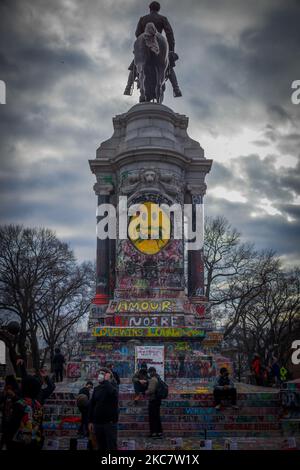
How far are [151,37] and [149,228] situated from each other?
10280 mm

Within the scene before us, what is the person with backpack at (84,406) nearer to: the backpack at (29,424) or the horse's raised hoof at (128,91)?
the backpack at (29,424)

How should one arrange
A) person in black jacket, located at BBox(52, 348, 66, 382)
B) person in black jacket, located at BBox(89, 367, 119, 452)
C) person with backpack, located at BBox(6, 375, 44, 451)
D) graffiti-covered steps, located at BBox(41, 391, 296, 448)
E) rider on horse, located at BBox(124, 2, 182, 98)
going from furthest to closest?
1. rider on horse, located at BBox(124, 2, 182, 98)
2. person in black jacket, located at BBox(52, 348, 66, 382)
3. graffiti-covered steps, located at BBox(41, 391, 296, 448)
4. person in black jacket, located at BBox(89, 367, 119, 452)
5. person with backpack, located at BBox(6, 375, 44, 451)

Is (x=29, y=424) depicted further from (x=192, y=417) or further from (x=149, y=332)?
(x=149, y=332)

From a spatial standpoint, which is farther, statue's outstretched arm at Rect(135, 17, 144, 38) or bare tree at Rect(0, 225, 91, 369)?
bare tree at Rect(0, 225, 91, 369)

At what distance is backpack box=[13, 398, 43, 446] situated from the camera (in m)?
7.19

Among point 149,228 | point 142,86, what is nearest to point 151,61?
point 142,86

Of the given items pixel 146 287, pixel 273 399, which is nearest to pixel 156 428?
pixel 273 399

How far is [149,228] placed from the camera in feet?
79.3

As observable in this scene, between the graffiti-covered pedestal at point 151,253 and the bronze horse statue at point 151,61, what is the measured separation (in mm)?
1580

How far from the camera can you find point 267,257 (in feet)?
138

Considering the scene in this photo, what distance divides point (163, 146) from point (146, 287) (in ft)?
22.8

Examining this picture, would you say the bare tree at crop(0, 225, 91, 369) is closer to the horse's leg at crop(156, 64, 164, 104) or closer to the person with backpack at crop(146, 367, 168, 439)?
the horse's leg at crop(156, 64, 164, 104)

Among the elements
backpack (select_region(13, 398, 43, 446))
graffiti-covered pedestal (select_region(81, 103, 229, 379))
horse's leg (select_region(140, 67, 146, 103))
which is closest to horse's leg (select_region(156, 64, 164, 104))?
horse's leg (select_region(140, 67, 146, 103))

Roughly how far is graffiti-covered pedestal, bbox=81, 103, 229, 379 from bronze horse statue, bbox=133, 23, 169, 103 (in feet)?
5.18
